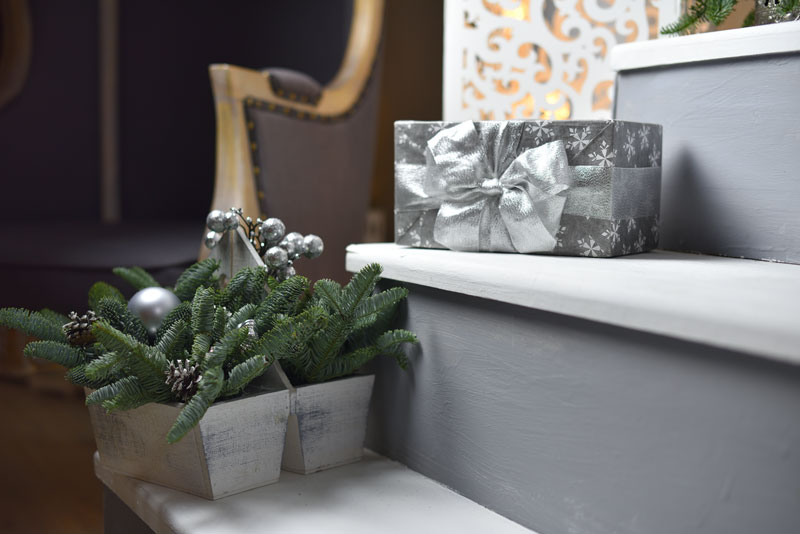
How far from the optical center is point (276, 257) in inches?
29.7

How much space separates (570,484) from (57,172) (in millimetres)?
1305

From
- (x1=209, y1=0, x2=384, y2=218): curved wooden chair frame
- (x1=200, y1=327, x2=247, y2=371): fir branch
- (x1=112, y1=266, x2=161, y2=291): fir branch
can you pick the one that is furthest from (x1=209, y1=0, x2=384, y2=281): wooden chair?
(x1=200, y1=327, x2=247, y2=371): fir branch

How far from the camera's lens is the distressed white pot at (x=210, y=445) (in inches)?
24.1

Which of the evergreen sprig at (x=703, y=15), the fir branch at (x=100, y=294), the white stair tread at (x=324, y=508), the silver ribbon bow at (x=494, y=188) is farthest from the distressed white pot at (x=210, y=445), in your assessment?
the evergreen sprig at (x=703, y=15)

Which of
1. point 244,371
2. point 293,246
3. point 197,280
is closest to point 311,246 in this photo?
point 293,246

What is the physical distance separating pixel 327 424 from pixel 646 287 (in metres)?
0.33

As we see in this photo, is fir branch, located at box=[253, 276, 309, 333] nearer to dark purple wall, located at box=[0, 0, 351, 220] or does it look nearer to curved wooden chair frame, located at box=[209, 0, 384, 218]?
curved wooden chair frame, located at box=[209, 0, 384, 218]

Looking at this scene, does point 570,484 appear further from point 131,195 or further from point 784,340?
point 131,195

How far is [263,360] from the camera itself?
599mm

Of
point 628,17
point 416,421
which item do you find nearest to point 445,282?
point 416,421

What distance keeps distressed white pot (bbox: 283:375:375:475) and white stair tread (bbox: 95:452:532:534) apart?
18mm

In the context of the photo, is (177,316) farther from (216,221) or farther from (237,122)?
(237,122)

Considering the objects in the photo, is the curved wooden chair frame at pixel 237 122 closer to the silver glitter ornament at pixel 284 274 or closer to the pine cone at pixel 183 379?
the silver glitter ornament at pixel 284 274

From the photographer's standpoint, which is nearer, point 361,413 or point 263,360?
point 263,360
